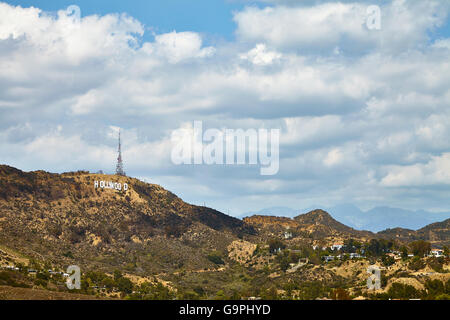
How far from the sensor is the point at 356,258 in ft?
537

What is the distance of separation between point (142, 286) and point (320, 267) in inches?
2269

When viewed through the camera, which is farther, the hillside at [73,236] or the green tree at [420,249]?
the green tree at [420,249]

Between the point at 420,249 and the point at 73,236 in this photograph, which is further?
the point at 73,236

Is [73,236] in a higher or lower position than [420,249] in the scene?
higher

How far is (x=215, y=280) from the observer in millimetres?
161875

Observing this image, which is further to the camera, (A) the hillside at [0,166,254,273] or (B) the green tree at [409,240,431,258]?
(B) the green tree at [409,240,431,258]
